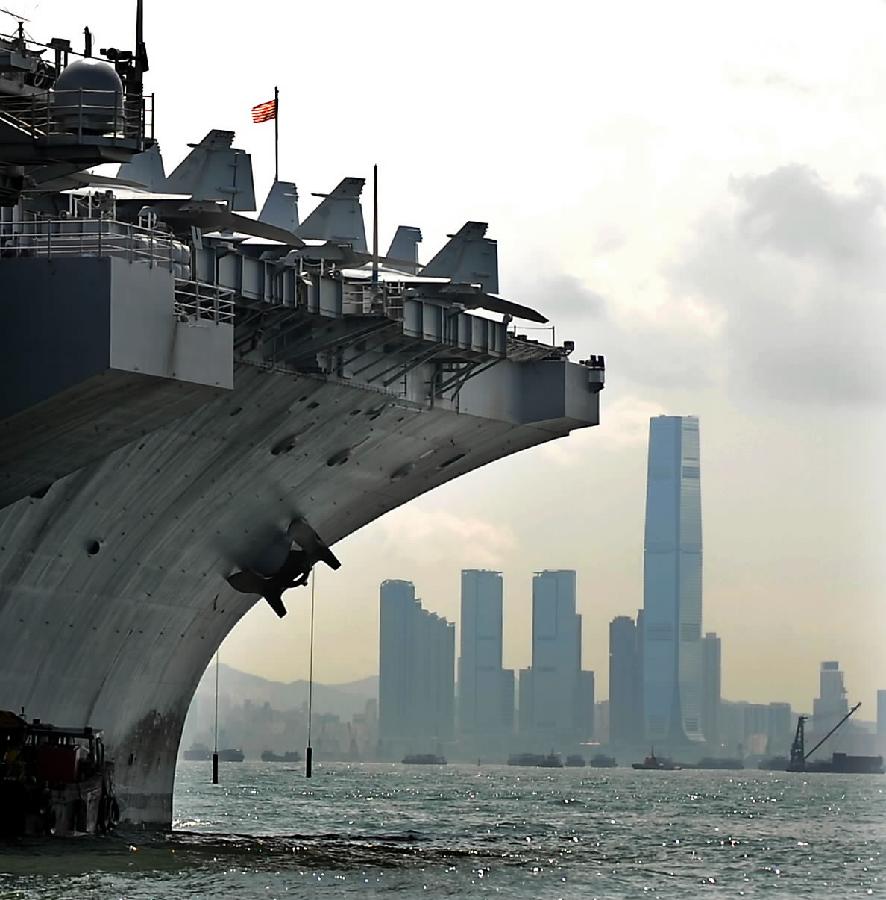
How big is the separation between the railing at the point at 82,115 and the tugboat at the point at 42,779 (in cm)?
976

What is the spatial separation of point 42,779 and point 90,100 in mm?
11450

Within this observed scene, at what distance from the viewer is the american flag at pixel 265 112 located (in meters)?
40.2

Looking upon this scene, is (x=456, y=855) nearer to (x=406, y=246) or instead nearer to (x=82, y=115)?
(x=406, y=246)

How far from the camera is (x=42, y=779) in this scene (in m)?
34.9

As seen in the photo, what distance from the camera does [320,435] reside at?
3772 cm

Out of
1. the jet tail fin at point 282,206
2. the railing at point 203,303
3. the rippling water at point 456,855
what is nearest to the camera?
the railing at point 203,303

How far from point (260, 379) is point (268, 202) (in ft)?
22.2

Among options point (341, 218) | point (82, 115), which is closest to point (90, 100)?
point (82, 115)

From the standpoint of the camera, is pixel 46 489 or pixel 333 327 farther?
pixel 333 327

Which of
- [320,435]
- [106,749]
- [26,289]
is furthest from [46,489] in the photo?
[106,749]

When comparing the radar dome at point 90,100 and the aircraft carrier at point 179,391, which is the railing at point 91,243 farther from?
the radar dome at point 90,100

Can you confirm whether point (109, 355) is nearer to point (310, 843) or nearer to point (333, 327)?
point (333, 327)

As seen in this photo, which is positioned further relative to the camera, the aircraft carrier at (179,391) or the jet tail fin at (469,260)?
the jet tail fin at (469,260)

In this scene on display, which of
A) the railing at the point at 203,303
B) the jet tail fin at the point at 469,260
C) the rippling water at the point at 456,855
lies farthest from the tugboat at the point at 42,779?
the jet tail fin at the point at 469,260
